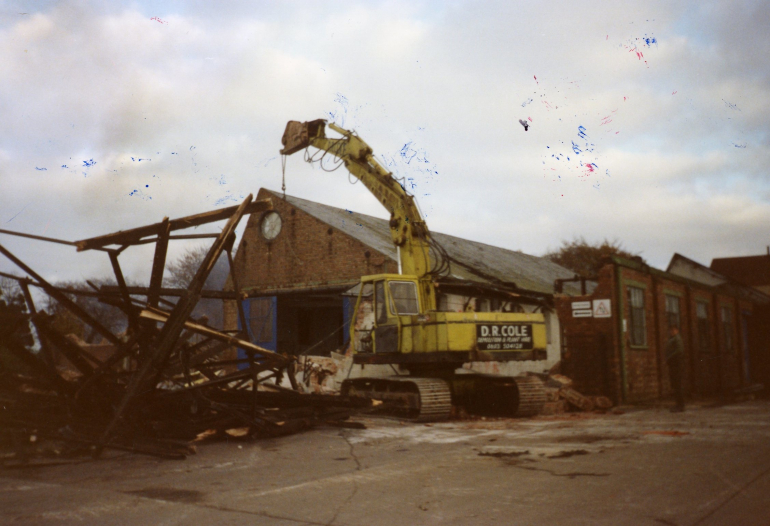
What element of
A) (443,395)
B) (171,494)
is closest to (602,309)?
(443,395)

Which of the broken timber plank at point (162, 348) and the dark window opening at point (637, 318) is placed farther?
the dark window opening at point (637, 318)

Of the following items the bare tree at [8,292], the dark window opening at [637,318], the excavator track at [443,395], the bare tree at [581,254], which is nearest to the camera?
the excavator track at [443,395]

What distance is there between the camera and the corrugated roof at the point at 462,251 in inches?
902

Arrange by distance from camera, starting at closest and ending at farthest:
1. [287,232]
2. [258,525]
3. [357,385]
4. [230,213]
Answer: [258,525]
[230,213]
[357,385]
[287,232]

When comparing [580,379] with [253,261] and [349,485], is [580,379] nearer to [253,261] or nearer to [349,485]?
[349,485]

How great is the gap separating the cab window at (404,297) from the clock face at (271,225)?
1280 cm

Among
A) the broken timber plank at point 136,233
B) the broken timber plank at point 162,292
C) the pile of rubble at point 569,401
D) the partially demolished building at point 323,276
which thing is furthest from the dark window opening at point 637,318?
the broken timber plank at point 136,233

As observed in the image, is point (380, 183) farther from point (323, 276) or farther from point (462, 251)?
point (462, 251)

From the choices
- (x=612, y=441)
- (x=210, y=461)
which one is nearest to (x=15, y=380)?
(x=210, y=461)

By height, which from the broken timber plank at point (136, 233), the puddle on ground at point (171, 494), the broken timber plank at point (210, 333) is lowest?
the puddle on ground at point (171, 494)

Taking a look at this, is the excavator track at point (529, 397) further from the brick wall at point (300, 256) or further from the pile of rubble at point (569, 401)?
the brick wall at point (300, 256)

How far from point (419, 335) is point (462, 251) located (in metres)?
15.5

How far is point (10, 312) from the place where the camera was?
904 cm

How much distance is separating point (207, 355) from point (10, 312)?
9.74 ft
